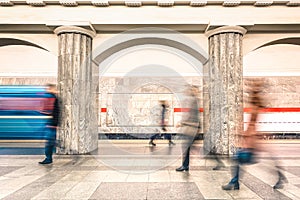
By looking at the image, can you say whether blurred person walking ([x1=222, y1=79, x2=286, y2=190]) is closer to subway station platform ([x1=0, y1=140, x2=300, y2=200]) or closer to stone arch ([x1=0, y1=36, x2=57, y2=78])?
subway station platform ([x1=0, y1=140, x2=300, y2=200])

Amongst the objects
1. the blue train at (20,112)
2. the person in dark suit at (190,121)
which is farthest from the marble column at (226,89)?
the blue train at (20,112)

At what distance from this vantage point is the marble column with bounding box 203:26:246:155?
31.2 feet

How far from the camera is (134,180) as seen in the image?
5.55 metres

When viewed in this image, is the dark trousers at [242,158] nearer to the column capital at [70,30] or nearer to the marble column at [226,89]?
the marble column at [226,89]

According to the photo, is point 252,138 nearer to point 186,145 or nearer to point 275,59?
point 186,145

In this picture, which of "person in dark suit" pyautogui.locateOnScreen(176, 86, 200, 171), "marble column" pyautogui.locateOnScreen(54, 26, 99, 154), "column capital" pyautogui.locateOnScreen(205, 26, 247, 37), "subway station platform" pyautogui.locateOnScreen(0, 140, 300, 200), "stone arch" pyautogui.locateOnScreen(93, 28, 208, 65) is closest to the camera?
"subway station platform" pyautogui.locateOnScreen(0, 140, 300, 200)

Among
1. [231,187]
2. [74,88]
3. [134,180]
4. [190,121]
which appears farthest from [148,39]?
[231,187]

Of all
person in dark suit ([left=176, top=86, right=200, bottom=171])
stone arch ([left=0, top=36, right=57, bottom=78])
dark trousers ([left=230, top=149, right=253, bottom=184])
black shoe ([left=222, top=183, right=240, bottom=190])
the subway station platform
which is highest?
stone arch ([left=0, top=36, right=57, bottom=78])

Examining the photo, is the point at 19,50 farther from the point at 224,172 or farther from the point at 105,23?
the point at 224,172

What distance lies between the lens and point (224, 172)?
6434 mm

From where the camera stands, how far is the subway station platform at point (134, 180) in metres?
4.52

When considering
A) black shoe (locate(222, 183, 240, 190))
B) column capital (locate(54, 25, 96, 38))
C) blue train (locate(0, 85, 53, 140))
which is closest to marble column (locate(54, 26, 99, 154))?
column capital (locate(54, 25, 96, 38))

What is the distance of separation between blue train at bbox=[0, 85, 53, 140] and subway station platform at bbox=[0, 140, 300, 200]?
3576 millimetres

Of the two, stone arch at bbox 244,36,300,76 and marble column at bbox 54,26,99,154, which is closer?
marble column at bbox 54,26,99,154
